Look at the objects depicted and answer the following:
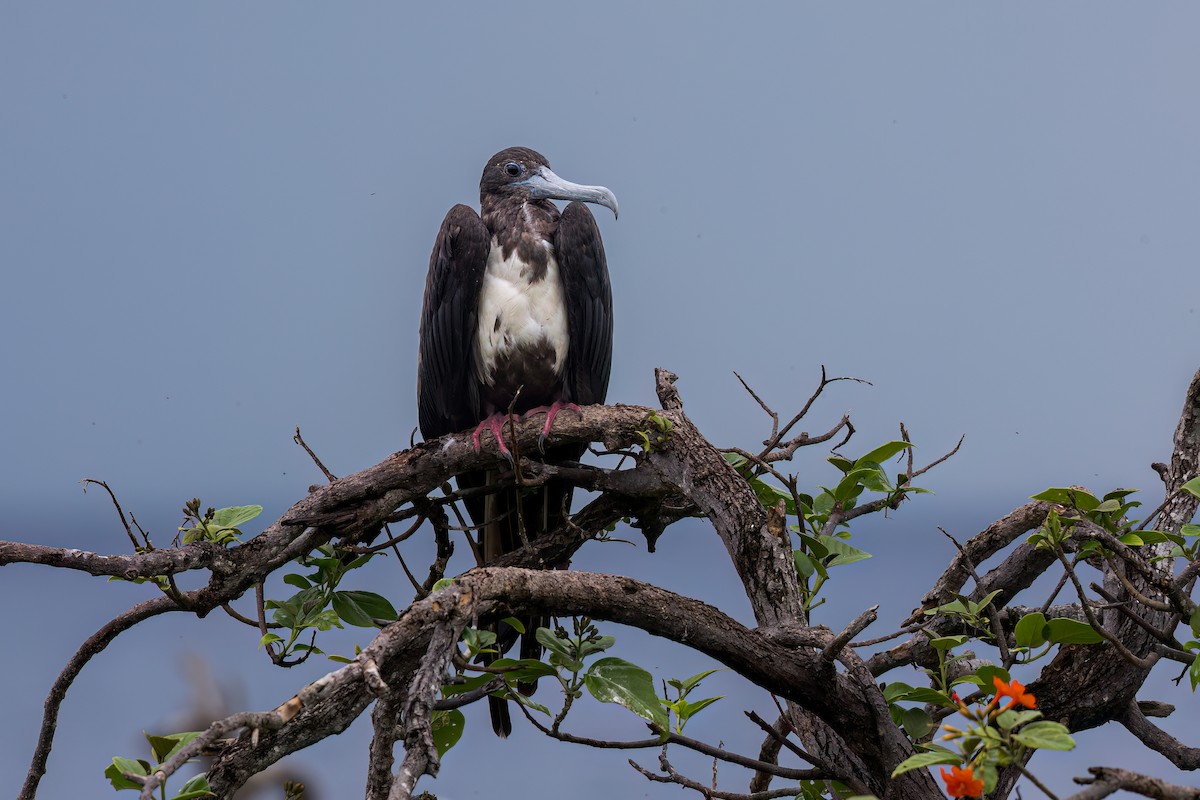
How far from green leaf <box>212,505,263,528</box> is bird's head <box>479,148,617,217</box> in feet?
4.89

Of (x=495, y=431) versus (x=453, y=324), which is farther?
(x=453, y=324)

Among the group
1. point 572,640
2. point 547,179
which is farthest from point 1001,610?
point 547,179

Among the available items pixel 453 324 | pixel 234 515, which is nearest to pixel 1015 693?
pixel 234 515

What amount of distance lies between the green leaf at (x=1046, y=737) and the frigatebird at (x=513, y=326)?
1.92 metres

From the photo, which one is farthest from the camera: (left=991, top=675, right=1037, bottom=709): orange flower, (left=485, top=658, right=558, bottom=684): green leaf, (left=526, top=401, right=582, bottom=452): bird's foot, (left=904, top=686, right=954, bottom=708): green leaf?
(left=526, top=401, right=582, bottom=452): bird's foot

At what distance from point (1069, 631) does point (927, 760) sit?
2.73 feet

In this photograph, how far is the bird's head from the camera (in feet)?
12.0

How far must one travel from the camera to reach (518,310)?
11.4ft

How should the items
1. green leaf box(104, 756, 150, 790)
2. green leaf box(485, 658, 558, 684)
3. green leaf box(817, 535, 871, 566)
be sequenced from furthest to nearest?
green leaf box(817, 535, 871, 566) → green leaf box(485, 658, 558, 684) → green leaf box(104, 756, 150, 790)

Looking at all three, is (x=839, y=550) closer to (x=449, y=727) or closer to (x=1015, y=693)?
(x=449, y=727)

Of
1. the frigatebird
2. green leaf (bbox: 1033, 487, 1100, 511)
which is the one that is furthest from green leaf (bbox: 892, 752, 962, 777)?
the frigatebird

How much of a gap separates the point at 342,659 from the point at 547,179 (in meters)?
2.13

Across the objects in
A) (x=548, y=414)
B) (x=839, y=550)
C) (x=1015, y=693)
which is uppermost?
(x=548, y=414)

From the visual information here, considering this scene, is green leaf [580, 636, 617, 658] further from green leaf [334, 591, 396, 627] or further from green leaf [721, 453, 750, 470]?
green leaf [721, 453, 750, 470]
